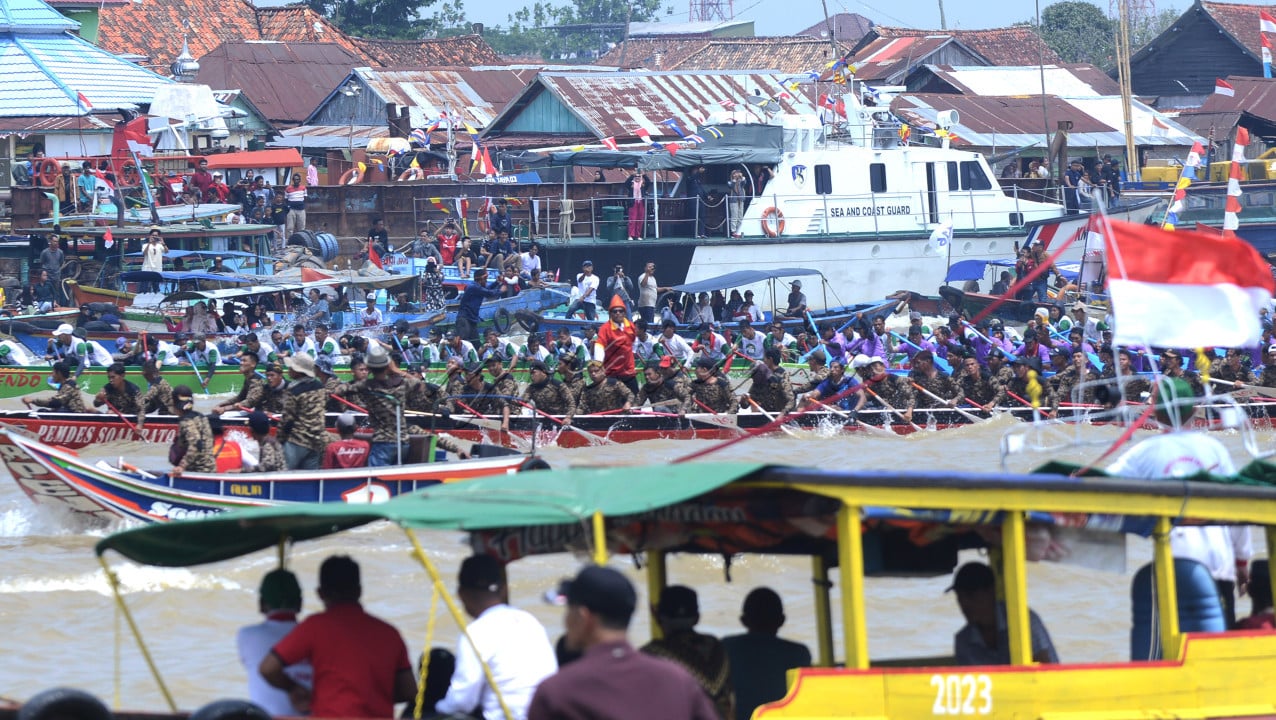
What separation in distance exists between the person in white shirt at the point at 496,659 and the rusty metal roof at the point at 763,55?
2053 inches

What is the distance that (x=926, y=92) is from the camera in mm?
49469

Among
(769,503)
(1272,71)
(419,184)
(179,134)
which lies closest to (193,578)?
(769,503)

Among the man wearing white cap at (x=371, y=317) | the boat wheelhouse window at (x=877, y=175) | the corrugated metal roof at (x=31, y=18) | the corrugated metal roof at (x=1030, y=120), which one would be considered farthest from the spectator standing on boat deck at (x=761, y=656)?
the corrugated metal roof at (x=31, y=18)

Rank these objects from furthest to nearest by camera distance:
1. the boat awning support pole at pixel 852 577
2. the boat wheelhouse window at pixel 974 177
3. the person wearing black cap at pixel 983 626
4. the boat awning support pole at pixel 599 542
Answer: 1. the boat wheelhouse window at pixel 974 177
2. the person wearing black cap at pixel 983 626
3. the boat awning support pole at pixel 852 577
4. the boat awning support pole at pixel 599 542

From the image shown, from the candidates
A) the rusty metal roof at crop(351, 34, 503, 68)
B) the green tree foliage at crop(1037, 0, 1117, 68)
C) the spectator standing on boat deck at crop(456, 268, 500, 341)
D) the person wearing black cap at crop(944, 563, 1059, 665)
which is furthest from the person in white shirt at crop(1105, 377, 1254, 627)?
the green tree foliage at crop(1037, 0, 1117, 68)

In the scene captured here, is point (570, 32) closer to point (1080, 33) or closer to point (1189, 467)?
point (1080, 33)

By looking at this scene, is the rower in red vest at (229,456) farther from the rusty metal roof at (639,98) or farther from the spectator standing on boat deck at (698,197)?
the rusty metal roof at (639,98)

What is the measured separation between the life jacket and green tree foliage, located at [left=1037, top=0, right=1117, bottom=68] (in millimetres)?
62005

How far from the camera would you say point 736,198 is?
102ft

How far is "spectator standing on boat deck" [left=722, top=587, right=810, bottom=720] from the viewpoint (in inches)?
267

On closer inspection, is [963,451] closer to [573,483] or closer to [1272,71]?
[573,483]

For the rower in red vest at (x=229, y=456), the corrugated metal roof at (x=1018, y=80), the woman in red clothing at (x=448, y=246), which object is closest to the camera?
the rower in red vest at (x=229, y=456)

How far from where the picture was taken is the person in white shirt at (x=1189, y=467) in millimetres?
6887

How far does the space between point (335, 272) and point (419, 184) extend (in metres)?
6.37
